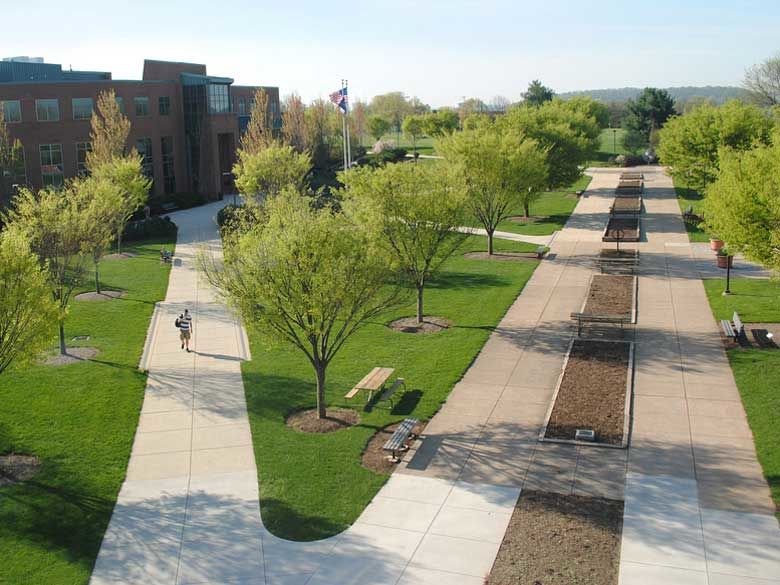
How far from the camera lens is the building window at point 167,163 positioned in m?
63.8

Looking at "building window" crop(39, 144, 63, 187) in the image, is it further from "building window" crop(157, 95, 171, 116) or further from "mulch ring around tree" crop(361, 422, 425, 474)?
"mulch ring around tree" crop(361, 422, 425, 474)

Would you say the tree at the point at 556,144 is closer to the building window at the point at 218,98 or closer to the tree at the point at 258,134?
the tree at the point at 258,134

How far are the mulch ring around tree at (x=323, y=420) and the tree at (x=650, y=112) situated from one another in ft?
286

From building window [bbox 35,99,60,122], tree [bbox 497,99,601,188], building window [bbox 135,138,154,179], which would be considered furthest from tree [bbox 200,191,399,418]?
building window [bbox 135,138,154,179]

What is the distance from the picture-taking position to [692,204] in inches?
2133

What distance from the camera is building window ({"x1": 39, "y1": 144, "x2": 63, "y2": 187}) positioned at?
2179 inches

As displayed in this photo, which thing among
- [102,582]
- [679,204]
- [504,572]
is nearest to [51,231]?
[102,582]

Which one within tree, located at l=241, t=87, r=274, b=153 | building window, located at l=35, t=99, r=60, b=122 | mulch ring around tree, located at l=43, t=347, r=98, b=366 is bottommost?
mulch ring around tree, located at l=43, t=347, r=98, b=366

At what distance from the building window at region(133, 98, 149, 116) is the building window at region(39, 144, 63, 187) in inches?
291

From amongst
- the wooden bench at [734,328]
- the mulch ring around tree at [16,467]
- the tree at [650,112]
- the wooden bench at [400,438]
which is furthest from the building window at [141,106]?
the tree at [650,112]

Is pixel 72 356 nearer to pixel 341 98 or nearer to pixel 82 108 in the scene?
pixel 341 98

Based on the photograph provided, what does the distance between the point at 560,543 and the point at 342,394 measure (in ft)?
28.8

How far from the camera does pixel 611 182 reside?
72.5 meters

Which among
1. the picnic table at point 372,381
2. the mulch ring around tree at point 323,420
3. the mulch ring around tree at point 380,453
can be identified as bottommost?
the mulch ring around tree at point 380,453
